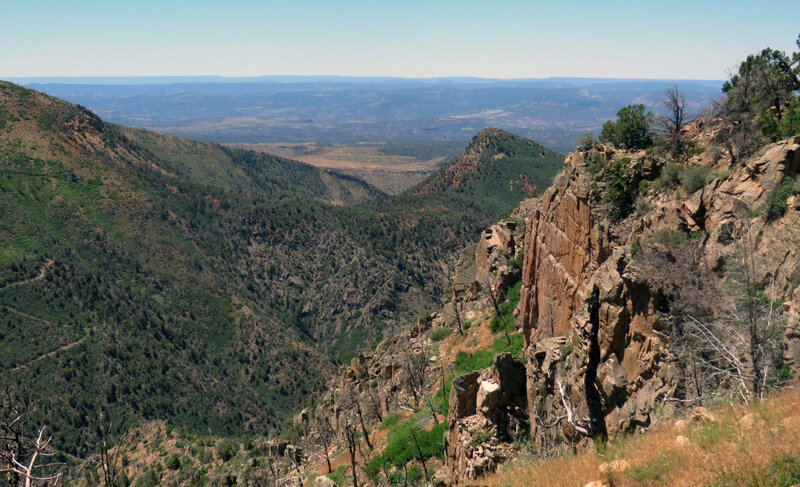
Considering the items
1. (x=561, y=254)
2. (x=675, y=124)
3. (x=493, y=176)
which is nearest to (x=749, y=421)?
(x=561, y=254)

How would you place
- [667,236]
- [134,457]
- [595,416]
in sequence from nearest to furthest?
[595,416] → [667,236] → [134,457]

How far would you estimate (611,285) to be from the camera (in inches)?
564

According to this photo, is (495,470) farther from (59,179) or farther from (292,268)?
(59,179)

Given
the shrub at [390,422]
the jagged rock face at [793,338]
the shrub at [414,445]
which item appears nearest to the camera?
the jagged rock face at [793,338]

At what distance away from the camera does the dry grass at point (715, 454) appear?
8125 millimetres

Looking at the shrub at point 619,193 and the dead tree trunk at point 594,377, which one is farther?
the shrub at point 619,193

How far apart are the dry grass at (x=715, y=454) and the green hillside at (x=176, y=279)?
5988 cm

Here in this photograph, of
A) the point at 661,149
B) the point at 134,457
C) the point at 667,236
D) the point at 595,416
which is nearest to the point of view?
the point at 595,416

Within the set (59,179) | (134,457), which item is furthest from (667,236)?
(59,179)

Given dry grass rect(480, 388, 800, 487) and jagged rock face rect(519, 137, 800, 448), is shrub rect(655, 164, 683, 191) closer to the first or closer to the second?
jagged rock face rect(519, 137, 800, 448)

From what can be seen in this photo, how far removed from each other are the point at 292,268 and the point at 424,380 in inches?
3053

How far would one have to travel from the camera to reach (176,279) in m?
87.4

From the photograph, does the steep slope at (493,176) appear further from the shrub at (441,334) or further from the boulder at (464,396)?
the boulder at (464,396)

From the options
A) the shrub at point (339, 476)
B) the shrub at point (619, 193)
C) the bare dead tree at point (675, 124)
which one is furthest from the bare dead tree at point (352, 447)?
the bare dead tree at point (675, 124)
